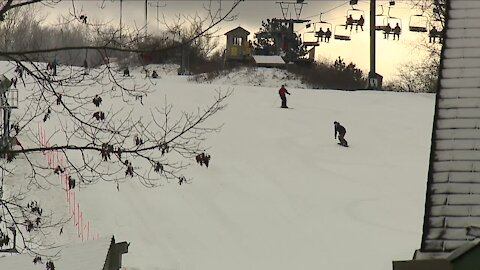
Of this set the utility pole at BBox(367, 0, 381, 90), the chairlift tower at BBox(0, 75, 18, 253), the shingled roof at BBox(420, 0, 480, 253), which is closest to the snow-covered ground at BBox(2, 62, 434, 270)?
the chairlift tower at BBox(0, 75, 18, 253)

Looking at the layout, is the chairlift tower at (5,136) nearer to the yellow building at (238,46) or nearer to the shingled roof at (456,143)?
the shingled roof at (456,143)

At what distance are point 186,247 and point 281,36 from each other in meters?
53.0

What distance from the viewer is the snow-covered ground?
719 inches

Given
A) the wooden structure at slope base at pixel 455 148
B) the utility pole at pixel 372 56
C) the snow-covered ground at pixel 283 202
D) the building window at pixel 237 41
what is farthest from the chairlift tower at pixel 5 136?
the building window at pixel 237 41

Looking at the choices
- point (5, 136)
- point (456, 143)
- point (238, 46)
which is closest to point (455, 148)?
point (456, 143)

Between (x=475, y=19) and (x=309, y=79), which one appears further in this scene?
(x=309, y=79)

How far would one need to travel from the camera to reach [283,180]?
80.4 ft

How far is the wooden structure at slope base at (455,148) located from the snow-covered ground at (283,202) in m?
6.11

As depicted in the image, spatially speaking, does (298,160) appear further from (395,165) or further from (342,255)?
(342,255)

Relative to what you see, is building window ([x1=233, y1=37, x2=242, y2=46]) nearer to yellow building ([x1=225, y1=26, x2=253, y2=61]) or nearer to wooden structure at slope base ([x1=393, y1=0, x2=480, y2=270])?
yellow building ([x1=225, y1=26, x2=253, y2=61])

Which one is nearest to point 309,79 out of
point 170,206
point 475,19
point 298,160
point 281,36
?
point 281,36

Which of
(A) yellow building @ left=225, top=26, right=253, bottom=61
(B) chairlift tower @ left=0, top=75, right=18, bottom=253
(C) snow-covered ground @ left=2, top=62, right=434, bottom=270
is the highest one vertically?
(A) yellow building @ left=225, top=26, right=253, bottom=61

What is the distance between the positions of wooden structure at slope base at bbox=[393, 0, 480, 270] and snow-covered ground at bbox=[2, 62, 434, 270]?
20.0 ft

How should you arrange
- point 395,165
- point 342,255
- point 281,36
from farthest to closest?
point 281,36, point 395,165, point 342,255
